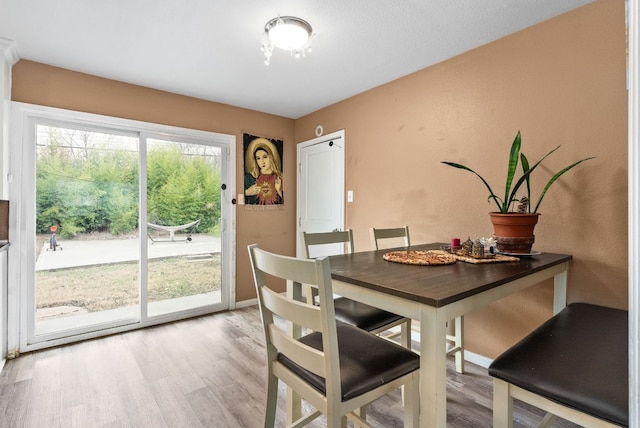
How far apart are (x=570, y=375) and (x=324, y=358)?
77cm

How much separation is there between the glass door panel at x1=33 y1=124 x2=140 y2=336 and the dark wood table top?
2220 mm

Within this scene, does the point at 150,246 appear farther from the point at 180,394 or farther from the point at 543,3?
the point at 543,3

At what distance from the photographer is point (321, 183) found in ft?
11.6

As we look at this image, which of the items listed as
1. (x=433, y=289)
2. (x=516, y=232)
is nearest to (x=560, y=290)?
(x=516, y=232)

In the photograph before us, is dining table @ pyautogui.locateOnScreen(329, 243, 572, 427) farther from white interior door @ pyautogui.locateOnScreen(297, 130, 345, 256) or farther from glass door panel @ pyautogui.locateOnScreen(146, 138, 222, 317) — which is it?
glass door panel @ pyautogui.locateOnScreen(146, 138, 222, 317)

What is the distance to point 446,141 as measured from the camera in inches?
94.4

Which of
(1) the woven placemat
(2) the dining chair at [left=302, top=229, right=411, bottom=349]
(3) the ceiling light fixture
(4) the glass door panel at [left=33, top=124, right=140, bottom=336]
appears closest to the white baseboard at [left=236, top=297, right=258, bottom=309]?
(4) the glass door panel at [left=33, top=124, right=140, bottom=336]

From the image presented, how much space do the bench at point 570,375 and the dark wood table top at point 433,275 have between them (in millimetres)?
258

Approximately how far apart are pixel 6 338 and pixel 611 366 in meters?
3.48

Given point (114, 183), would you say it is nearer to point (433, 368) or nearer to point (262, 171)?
point (262, 171)

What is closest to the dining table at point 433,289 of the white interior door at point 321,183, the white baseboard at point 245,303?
the white interior door at point 321,183

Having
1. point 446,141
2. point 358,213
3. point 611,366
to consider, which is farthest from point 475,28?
point 611,366

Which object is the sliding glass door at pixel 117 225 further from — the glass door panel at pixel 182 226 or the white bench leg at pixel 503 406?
the white bench leg at pixel 503 406

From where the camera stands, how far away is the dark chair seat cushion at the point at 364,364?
1032 millimetres
